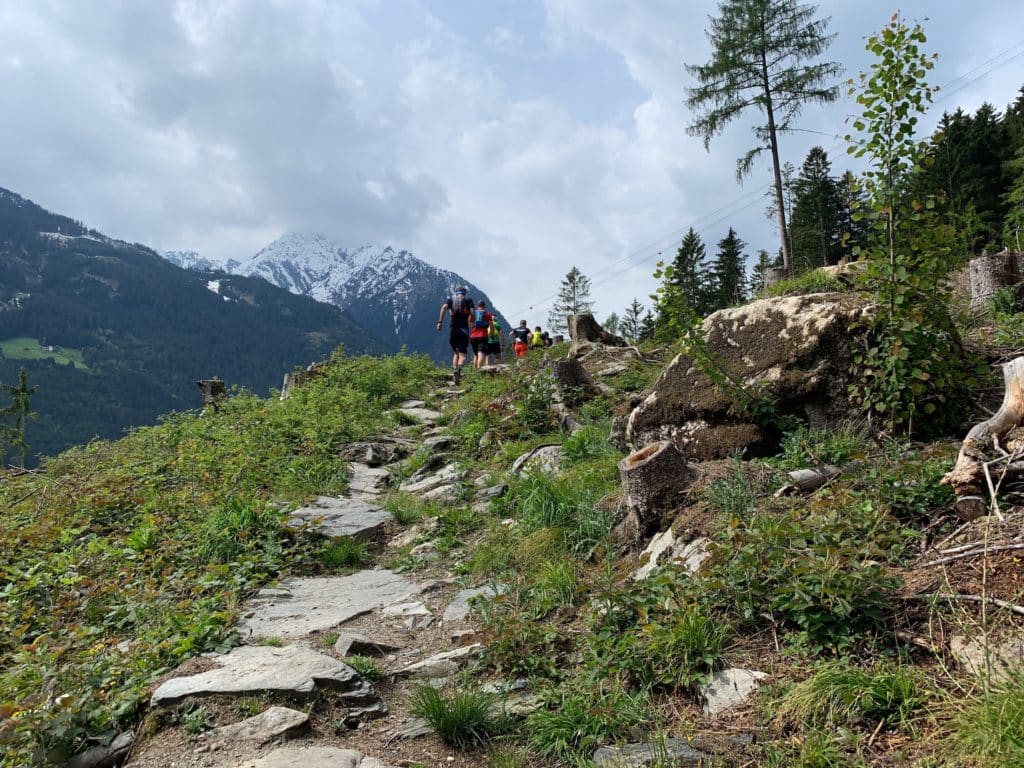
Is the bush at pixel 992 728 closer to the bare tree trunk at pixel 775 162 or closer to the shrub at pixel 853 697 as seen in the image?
the shrub at pixel 853 697

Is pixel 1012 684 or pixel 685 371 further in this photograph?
pixel 685 371

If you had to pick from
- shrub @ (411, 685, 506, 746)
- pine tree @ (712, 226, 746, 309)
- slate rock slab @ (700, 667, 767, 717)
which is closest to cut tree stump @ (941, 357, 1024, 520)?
slate rock slab @ (700, 667, 767, 717)

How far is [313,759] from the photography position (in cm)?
289

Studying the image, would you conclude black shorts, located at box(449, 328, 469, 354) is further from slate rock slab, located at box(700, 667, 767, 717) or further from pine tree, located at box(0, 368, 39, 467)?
slate rock slab, located at box(700, 667, 767, 717)

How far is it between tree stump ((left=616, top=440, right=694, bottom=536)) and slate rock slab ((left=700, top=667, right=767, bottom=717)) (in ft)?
5.96

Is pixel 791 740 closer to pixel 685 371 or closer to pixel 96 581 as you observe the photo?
pixel 685 371

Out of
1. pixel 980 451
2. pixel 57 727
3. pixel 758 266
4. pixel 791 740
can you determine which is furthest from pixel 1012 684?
pixel 758 266

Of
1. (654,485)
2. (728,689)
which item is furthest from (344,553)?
(728,689)

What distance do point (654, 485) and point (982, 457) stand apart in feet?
6.94

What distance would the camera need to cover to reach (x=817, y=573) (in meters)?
3.08

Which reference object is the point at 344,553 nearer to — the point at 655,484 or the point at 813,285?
the point at 655,484

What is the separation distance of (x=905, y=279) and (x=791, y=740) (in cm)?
372

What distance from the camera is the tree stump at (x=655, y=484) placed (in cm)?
484

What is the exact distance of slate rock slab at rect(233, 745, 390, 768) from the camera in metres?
2.83
